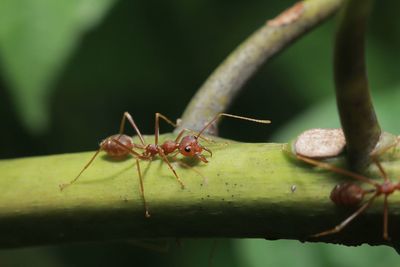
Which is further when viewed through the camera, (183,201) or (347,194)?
(183,201)

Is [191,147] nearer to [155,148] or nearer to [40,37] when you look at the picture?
[155,148]

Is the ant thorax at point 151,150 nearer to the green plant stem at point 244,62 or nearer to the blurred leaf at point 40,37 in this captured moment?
the green plant stem at point 244,62

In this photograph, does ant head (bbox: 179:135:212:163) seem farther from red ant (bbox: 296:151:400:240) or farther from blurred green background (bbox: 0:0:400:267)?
blurred green background (bbox: 0:0:400:267)

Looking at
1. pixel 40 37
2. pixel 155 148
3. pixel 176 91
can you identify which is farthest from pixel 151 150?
pixel 176 91

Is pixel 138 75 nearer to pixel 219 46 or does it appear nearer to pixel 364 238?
pixel 219 46

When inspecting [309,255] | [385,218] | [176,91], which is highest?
[176,91]

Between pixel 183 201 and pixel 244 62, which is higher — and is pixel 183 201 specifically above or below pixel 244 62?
below
